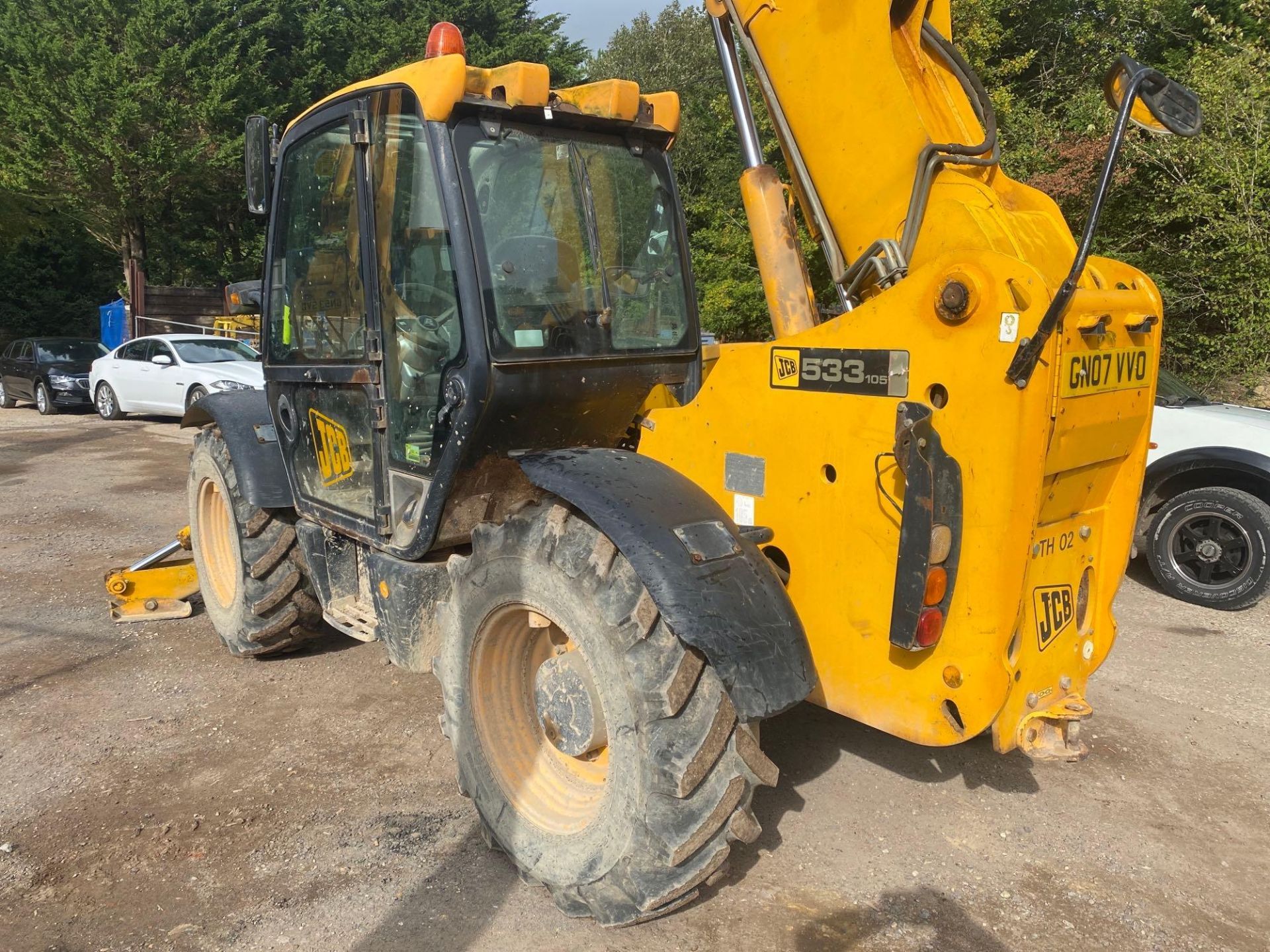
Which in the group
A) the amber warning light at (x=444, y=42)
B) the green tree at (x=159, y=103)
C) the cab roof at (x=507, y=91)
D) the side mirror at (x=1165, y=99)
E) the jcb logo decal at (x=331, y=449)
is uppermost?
the green tree at (x=159, y=103)

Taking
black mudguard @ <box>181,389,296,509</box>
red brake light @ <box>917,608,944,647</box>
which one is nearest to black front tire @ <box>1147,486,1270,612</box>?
red brake light @ <box>917,608,944,647</box>

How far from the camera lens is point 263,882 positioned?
10.1ft

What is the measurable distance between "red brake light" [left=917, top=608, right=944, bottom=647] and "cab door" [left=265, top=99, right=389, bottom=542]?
82.4 inches

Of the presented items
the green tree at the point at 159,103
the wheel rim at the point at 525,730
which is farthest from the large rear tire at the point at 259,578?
the green tree at the point at 159,103

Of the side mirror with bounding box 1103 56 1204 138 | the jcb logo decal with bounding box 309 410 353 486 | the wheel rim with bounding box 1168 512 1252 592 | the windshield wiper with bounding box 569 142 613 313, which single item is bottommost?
the wheel rim with bounding box 1168 512 1252 592

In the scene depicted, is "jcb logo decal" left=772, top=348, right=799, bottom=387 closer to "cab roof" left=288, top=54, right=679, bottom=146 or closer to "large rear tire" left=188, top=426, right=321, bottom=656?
"cab roof" left=288, top=54, right=679, bottom=146

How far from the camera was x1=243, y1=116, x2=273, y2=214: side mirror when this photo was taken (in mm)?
4062

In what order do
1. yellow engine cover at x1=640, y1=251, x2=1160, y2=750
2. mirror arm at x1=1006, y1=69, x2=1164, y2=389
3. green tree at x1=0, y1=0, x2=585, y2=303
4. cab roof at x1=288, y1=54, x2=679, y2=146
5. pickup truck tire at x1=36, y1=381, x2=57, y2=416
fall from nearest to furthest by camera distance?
mirror arm at x1=1006, y1=69, x2=1164, y2=389 < yellow engine cover at x1=640, y1=251, x2=1160, y2=750 < cab roof at x1=288, y1=54, x2=679, y2=146 < pickup truck tire at x1=36, y1=381, x2=57, y2=416 < green tree at x1=0, y1=0, x2=585, y2=303

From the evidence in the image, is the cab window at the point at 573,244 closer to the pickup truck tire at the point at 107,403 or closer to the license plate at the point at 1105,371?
the license plate at the point at 1105,371

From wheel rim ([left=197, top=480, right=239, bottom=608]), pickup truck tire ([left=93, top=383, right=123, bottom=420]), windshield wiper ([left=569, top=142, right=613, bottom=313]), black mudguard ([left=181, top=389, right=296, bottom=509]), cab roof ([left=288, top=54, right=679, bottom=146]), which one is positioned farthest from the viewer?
pickup truck tire ([left=93, top=383, right=123, bottom=420])

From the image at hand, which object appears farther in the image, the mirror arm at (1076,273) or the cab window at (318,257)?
the cab window at (318,257)

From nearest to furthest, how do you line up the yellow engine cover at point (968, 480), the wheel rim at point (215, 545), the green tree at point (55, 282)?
the yellow engine cover at point (968, 480), the wheel rim at point (215, 545), the green tree at point (55, 282)

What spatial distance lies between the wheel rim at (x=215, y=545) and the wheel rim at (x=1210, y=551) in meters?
6.36

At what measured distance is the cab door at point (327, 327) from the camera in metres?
3.53
